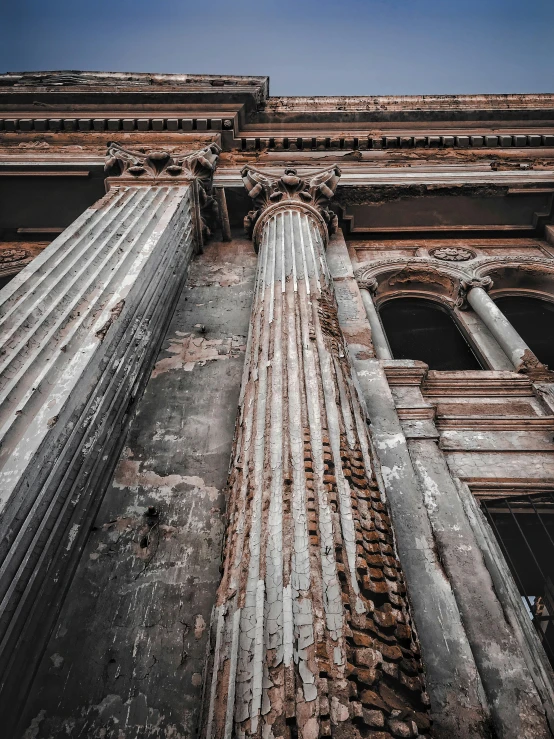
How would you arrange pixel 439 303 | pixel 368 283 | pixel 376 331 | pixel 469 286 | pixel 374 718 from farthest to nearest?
1. pixel 439 303
2. pixel 368 283
3. pixel 469 286
4. pixel 376 331
5. pixel 374 718

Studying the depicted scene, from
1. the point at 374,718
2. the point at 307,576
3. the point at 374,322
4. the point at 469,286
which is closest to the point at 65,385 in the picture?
the point at 307,576

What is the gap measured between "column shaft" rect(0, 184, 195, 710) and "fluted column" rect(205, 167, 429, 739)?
100cm

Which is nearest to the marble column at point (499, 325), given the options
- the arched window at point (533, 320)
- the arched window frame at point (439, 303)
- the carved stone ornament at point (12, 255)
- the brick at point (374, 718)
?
the arched window frame at point (439, 303)

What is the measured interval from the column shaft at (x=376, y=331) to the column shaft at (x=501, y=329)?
1.33 meters

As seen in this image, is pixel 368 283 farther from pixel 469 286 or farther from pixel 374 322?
pixel 469 286

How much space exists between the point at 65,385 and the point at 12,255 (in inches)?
226

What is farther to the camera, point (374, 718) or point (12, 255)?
point (12, 255)

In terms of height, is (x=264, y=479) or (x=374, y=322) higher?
(x=374, y=322)

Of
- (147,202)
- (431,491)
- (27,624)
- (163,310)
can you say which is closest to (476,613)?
(431,491)

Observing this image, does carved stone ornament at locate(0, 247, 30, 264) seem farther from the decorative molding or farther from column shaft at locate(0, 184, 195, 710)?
the decorative molding

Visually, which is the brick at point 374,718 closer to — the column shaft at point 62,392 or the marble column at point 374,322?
the column shaft at point 62,392

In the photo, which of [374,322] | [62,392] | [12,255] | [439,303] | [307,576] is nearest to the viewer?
[307,576]

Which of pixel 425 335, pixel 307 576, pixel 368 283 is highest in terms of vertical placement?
pixel 368 283

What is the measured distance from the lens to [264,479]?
102 inches
